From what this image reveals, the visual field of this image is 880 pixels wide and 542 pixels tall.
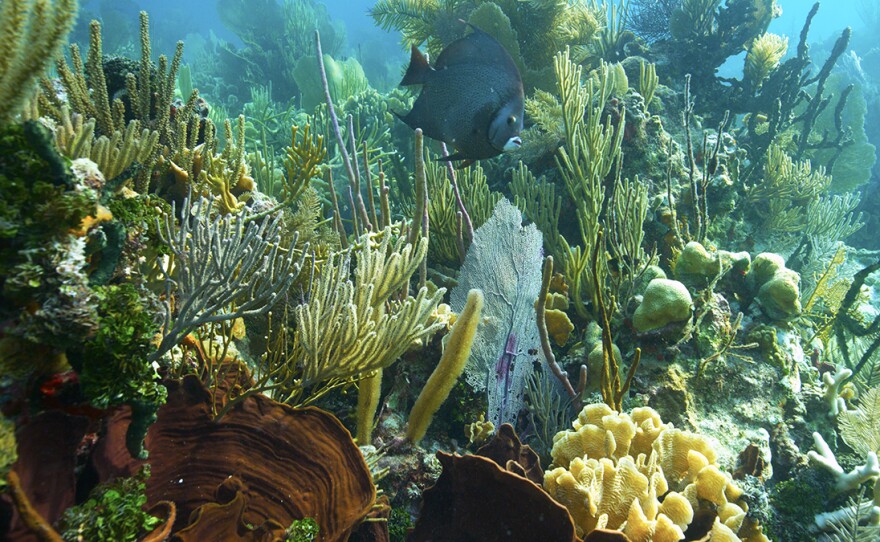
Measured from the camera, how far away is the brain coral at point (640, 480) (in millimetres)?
2150

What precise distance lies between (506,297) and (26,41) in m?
2.67

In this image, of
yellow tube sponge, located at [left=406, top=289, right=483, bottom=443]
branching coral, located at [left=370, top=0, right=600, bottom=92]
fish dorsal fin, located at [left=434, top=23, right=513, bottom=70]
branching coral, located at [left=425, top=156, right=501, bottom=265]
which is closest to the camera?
yellow tube sponge, located at [left=406, top=289, right=483, bottom=443]

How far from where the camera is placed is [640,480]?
2154mm

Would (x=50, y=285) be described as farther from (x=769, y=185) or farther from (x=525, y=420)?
(x=769, y=185)

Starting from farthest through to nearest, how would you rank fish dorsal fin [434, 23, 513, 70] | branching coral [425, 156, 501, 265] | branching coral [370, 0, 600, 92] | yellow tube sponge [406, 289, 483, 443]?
branching coral [370, 0, 600, 92] → branching coral [425, 156, 501, 265] → fish dorsal fin [434, 23, 513, 70] → yellow tube sponge [406, 289, 483, 443]

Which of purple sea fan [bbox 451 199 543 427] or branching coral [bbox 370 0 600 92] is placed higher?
branching coral [bbox 370 0 600 92]

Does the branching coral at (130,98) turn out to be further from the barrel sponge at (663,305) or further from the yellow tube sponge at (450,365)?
the barrel sponge at (663,305)

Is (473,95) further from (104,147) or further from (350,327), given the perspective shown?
(104,147)

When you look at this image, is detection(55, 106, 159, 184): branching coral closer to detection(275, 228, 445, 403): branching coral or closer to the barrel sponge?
detection(275, 228, 445, 403): branching coral

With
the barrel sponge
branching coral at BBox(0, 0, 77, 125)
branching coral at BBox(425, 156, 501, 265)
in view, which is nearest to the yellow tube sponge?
the barrel sponge

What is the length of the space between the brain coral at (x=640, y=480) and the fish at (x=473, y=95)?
64.0 inches

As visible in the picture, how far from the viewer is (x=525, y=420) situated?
10.6 ft

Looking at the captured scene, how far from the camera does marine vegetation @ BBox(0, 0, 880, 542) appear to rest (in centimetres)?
135

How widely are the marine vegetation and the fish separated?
14 mm
